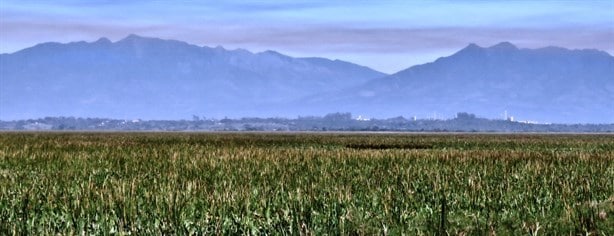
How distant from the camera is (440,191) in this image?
17.7 metres

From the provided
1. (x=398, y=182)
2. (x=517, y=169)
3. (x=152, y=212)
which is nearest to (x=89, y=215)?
(x=152, y=212)

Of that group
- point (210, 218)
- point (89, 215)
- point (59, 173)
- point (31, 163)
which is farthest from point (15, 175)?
point (210, 218)

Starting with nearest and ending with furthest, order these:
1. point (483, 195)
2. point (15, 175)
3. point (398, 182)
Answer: point (483, 195) < point (398, 182) < point (15, 175)

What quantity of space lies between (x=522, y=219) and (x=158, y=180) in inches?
422

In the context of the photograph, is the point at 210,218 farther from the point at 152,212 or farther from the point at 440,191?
the point at 440,191

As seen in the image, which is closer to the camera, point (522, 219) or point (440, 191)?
point (522, 219)

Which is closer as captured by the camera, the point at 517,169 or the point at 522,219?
the point at 522,219

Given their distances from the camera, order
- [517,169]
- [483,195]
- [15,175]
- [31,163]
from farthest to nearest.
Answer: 1. [31,163]
2. [517,169]
3. [15,175]
4. [483,195]

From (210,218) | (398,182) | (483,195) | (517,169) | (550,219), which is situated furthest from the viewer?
(517,169)

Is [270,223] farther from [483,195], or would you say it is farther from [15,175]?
[15,175]

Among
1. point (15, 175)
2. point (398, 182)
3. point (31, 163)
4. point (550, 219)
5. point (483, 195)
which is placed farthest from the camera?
point (31, 163)

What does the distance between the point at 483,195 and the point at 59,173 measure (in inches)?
464

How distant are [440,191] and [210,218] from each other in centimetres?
612

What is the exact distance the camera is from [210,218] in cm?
1323
